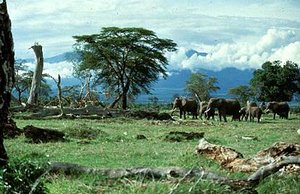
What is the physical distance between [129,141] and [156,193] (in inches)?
478

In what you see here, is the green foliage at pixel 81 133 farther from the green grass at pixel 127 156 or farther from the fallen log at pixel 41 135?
the fallen log at pixel 41 135

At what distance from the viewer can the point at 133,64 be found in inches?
2127

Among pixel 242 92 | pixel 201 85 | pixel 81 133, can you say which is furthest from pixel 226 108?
pixel 201 85

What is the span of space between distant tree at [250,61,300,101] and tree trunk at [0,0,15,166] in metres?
63.3

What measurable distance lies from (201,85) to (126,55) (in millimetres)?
34076

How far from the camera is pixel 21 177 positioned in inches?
285

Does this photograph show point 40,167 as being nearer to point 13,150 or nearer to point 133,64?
→ point 13,150

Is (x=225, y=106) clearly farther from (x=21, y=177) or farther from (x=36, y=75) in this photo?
(x=21, y=177)

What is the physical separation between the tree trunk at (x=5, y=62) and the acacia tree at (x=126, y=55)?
42951 mm

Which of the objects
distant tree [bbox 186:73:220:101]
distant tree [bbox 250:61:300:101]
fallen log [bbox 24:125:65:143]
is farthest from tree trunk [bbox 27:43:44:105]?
distant tree [bbox 186:73:220:101]

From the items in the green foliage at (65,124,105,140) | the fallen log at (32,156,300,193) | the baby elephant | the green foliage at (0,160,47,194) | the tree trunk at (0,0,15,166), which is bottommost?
the baby elephant

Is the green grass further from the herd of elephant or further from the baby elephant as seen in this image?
the herd of elephant

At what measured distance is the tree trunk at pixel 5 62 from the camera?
8484mm

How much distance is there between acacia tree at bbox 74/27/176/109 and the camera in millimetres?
53188
